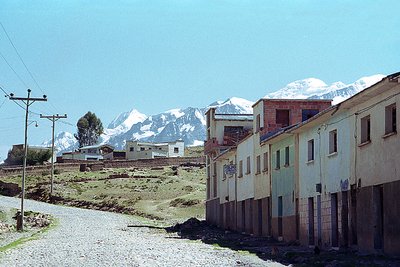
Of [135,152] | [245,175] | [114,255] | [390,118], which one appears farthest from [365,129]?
[135,152]

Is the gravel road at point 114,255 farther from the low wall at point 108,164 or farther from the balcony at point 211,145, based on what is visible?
the low wall at point 108,164

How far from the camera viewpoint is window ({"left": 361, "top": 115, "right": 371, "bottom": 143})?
28078 millimetres

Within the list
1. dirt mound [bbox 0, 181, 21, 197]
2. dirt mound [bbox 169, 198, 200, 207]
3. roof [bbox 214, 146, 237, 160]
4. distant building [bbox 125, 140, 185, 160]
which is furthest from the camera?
distant building [bbox 125, 140, 185, 160]

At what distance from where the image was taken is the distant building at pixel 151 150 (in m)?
152

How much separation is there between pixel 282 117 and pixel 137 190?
4671 cm

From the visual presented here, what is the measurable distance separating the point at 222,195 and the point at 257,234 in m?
16.4

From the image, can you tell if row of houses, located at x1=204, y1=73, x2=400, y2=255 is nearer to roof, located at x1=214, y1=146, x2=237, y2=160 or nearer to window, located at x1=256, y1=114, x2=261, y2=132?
window, located at x1=256, y1=114, x2=261, y2=132

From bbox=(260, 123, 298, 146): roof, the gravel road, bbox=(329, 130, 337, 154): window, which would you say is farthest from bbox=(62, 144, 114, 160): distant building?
bbox=(329, 130, 337, 154): window

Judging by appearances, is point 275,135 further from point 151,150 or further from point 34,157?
point 151,150

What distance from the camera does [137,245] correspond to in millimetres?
36281

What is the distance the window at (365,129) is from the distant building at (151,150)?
121110 millimetres

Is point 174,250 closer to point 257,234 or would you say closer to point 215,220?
point 257,234

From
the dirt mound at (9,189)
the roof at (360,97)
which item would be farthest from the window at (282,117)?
the dirt mound at (9,189)

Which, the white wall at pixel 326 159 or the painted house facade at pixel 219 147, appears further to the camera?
the painted house facade at pixel 219 147
